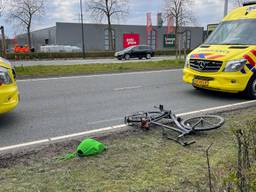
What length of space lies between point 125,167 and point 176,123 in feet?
5.40

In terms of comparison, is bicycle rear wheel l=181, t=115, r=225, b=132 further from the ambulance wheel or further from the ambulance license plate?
the ambulance wheel

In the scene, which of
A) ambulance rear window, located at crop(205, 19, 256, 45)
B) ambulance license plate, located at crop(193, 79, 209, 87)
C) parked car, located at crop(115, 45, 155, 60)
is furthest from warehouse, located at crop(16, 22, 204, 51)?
ambulance license plate, located at crop(193, 79, 209, 87)

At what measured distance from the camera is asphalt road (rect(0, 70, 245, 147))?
515 centimetres

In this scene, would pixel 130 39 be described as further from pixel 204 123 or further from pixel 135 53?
pixel 204 123

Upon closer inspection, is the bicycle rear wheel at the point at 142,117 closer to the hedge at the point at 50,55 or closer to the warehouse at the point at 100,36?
the hedge at the point at 50,55

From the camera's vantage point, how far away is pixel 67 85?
1022 centimetres

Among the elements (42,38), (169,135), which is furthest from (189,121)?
(42,38)

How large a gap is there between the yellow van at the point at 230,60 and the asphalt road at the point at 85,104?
18.9 inches

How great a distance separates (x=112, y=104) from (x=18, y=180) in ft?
13.4

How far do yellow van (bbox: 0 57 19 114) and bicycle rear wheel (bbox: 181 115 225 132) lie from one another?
128 inches

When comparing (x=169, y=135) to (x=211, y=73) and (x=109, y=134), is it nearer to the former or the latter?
(x=109, y=134)

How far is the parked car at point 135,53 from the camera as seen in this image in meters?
29.9

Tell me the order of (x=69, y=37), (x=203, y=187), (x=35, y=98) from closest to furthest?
(x=203, y=187)
(x=35, y=98)
(x=69, y=37)

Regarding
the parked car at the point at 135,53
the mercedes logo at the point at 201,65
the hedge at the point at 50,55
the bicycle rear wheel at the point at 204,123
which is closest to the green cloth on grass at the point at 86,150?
the bicycle rear wheel at the point at 204,123
